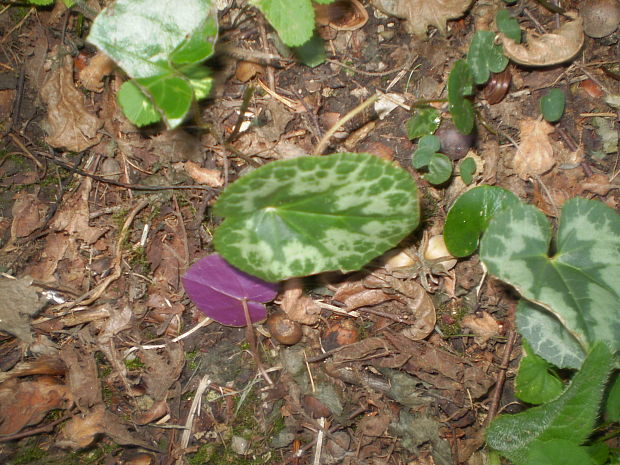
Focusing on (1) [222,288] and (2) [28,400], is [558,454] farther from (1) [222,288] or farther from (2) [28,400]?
(2) [28,400]

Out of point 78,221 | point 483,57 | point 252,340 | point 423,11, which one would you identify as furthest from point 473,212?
point 78,221

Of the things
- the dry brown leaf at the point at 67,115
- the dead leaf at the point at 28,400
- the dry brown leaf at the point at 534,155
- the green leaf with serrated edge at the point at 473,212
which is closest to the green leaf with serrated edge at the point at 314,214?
the green leaf with serrated edge at the point at 473,212

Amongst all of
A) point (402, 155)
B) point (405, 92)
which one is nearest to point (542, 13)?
point (405, 92)

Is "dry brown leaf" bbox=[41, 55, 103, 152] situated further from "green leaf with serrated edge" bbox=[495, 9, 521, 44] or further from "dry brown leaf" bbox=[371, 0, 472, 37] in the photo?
"green leaf with serrated edge" bbox=[495, 9, 521, 44]

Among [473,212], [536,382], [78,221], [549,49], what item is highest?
[549,49]

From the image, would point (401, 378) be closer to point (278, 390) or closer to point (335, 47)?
point (278, 390)
